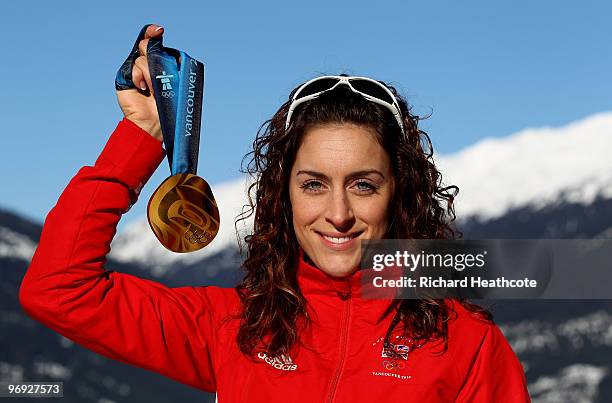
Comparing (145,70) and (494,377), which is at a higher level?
(145,70)

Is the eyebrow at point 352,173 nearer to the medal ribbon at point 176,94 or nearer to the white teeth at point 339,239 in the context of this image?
the white teeth at point 339,239

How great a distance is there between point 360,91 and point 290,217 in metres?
0.61

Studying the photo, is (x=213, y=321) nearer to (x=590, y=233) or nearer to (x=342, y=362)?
(x=342, y=362)

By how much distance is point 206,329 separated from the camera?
4043mm

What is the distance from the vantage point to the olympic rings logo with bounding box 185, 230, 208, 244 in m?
3.96

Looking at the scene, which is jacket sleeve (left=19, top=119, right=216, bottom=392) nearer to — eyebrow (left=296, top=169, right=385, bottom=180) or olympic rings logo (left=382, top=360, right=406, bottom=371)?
eyebrow (left=296, top=169, right=385, bottom=180)

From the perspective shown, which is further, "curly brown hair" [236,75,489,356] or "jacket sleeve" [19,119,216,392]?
"curly brown hair" [236,75,489,356]

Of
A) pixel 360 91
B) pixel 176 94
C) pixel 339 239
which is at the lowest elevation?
pixel 339 239

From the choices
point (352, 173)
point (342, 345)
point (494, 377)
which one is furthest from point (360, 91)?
point (494, 377)

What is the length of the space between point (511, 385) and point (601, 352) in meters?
51.8

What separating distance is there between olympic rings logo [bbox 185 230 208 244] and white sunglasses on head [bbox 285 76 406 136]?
567mm

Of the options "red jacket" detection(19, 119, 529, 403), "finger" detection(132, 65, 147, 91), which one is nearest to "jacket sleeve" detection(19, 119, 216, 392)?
"red jacket" detection(19, 119, 529, 403)

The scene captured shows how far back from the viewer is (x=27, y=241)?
49188 mm

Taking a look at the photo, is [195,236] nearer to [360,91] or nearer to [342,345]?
[342,345]
